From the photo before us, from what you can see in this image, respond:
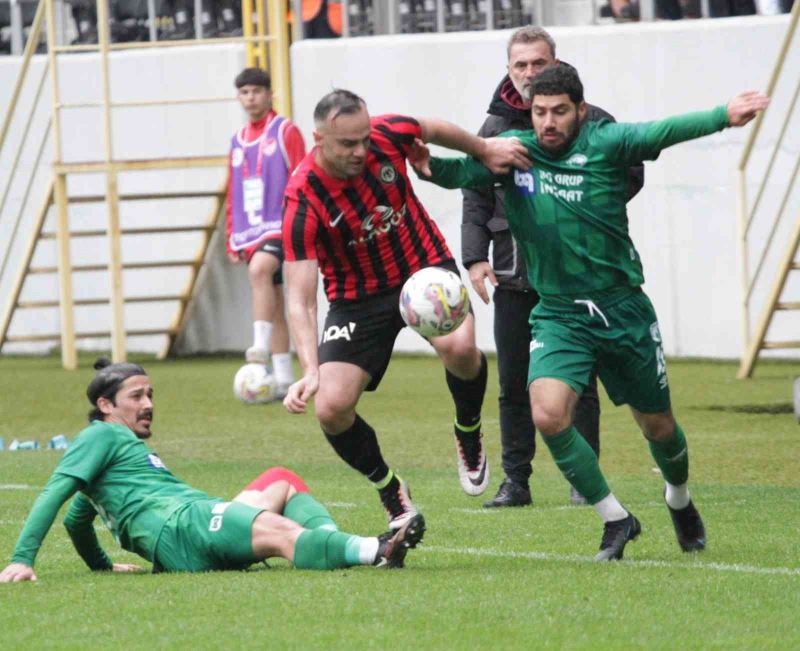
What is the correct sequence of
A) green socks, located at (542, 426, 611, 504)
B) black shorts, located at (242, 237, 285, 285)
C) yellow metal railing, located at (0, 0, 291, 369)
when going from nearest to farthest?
green socks, located at (542, 426, 611, 504), black shorts, located at (242, 237, 285, 285), yellow metal railing, located at (0, 0, 291, 369)

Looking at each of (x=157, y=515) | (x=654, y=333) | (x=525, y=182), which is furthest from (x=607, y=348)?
(x=157, y=515)

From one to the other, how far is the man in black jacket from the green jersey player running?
1.55 metres

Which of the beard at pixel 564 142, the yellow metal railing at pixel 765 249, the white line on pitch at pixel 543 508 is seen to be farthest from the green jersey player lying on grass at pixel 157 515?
the yellow metal railing at pixel 765 249

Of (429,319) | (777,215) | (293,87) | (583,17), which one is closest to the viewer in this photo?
(429,319)

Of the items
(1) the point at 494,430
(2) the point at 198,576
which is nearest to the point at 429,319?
(2) the point at 198,576

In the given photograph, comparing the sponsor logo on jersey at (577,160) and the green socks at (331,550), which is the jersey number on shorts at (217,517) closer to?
the green socks at (331,550)

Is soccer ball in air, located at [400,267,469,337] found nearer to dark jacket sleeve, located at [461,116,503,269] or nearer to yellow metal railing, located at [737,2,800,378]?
dark jacket sleeve, located at [461,116,503,269]

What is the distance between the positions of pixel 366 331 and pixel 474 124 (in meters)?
9.89

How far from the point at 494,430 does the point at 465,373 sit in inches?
163

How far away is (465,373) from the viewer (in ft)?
28.5

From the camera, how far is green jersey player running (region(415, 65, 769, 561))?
7.33 metres

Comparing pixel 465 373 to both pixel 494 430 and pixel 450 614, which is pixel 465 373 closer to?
pixel 450 614

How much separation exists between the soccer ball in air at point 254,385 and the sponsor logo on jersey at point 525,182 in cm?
710

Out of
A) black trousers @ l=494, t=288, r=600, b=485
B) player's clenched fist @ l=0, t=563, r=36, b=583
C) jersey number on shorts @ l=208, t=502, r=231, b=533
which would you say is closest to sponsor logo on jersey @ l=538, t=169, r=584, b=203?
jersey number on shorts @ l=208, t=502, r=231, b=533
